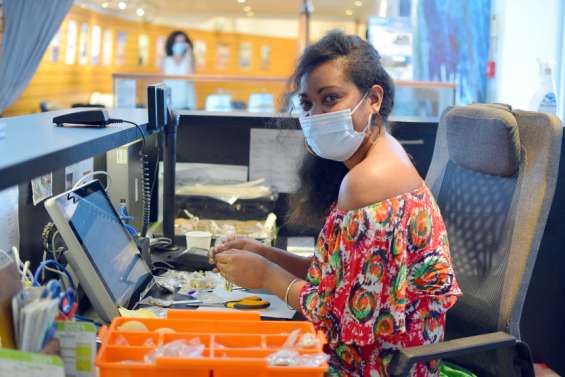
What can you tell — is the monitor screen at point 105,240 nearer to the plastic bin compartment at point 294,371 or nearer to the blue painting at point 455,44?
the plastic bin compartment at point 294,371

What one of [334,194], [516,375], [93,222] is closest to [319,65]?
[334,194]

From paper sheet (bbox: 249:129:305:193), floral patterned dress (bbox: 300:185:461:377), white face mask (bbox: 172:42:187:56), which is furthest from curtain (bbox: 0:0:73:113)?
floral patterned dress (bbox: 300:185:461:377)

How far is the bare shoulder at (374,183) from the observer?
156 centimetres

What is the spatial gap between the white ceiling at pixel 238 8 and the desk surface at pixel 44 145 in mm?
8319

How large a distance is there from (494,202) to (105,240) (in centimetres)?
96

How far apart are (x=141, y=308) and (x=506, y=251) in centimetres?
88

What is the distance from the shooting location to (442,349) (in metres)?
1.51

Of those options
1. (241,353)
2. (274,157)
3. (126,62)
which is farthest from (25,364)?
(126,62)

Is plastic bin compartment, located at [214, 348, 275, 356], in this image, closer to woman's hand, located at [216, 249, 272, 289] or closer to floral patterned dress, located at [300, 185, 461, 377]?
floral patterned dress, located at [300, 185, 461, 377]

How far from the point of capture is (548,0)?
4.84 metres

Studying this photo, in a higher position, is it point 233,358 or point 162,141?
point 162,141

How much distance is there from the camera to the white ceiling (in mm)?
9807

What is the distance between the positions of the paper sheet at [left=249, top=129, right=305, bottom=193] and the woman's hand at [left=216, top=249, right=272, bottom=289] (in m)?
1.01

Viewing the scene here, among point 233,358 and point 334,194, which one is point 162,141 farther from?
point 233,358
